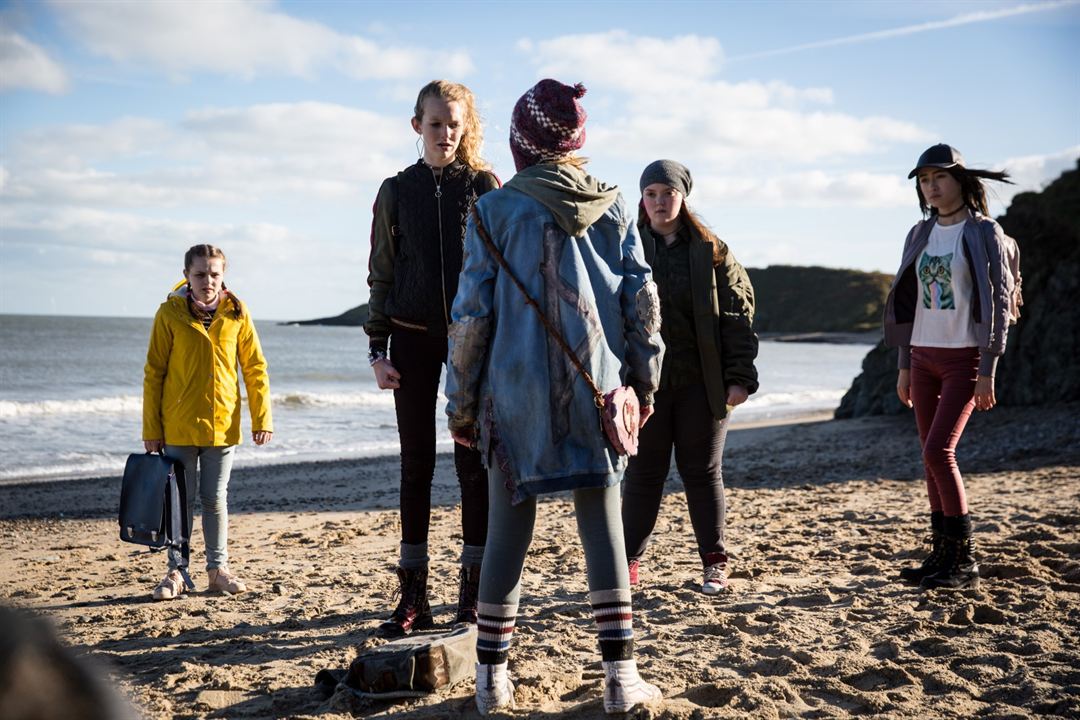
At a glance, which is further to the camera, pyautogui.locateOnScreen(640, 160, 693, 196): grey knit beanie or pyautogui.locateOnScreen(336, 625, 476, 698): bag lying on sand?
pyautogui.locateOnScreen(640, 160, 693, 196): grey knit beanie

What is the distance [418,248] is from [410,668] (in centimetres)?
163

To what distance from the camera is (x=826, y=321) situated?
89.6 m

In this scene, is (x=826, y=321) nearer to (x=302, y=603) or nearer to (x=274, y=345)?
(x=274, y=345)

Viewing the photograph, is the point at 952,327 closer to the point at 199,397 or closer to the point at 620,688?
the point at 620,688

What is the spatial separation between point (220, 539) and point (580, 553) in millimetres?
2086

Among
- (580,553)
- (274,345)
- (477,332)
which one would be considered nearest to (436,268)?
(477,332)

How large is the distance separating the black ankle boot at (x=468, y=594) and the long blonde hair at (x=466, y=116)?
1.70 meters

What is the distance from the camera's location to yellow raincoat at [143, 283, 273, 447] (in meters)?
4.71

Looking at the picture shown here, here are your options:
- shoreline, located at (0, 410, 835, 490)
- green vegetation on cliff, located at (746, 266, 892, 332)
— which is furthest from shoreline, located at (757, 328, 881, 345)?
shoreline, located at (0, 410, 835, 490)

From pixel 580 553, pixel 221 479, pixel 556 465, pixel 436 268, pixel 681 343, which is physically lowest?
pixel 580 553

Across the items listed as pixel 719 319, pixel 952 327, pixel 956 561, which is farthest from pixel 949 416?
pixel 719 319

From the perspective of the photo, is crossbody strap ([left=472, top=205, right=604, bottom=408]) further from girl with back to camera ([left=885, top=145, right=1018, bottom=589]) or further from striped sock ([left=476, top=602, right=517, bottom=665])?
girl with back to camera ([left=885, top=145, right=1018, bottom=589])

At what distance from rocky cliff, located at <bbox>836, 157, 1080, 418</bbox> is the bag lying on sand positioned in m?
9.91

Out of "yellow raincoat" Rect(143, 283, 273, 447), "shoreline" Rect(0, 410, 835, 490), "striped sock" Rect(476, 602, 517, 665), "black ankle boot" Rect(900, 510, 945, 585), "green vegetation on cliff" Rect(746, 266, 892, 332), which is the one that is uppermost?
"green vegetation on cliff" Rect(746, 266, 892, 332)
